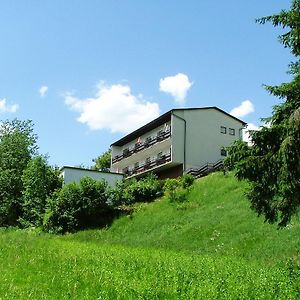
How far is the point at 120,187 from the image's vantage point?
37.4 metres

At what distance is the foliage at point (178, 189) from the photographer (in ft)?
114

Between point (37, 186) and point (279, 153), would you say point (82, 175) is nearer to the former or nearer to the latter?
point (37, 186)

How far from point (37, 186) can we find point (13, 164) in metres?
12.2

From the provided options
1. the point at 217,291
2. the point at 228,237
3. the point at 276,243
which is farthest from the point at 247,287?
the point at 228,237

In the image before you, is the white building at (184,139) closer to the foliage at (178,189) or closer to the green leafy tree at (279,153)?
the foliage at (178,189)

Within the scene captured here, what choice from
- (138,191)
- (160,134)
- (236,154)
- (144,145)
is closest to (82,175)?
(138,191)

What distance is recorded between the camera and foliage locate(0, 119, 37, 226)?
43625 mm

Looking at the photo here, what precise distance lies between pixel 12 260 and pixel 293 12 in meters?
10.8

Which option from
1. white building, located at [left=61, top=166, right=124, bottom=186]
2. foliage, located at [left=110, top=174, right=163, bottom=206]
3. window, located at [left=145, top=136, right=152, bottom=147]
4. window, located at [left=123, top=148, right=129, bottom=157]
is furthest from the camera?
window, located at [left=123, top=148, right=129, bottom=157]

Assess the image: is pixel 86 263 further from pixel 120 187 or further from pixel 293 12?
pixel 120 187

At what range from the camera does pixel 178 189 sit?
3762 cm

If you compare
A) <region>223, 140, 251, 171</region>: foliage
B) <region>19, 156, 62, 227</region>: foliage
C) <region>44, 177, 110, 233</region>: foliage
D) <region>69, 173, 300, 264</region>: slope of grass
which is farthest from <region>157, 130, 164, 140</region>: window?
<region>223, 140, 251, 171</region>: foliage

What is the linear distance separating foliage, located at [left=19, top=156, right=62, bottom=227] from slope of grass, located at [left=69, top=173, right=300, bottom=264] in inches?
315

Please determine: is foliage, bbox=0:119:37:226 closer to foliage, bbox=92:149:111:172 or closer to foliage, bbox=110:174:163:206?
foliage, bbox=110:174:163:206
